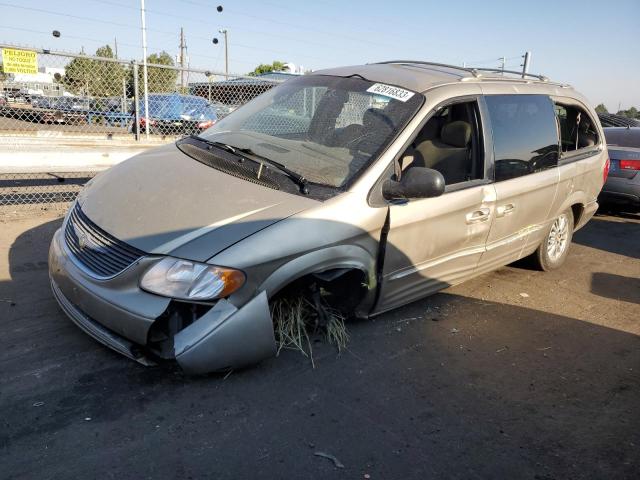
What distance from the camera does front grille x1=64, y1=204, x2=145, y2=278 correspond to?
9.28 ft

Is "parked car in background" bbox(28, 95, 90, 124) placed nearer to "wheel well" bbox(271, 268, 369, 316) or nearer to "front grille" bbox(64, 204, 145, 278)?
"front grille" bbox(64, 204, 145, 278)

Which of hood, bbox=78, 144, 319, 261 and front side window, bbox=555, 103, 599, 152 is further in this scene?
front side window, bbox=555, 103, 599, 152

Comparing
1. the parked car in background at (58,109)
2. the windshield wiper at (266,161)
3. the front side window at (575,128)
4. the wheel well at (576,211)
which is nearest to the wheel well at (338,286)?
the windshield wiper at (266,161)

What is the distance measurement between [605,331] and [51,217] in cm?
587

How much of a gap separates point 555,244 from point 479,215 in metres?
→ 1.89

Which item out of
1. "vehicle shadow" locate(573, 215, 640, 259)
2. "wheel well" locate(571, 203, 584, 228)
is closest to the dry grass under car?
"wheel well" locate(571, 203, 584, 228)

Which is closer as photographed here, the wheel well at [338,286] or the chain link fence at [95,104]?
the wheel well at [338,286]

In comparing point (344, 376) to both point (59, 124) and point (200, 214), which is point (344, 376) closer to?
point (200, 214)

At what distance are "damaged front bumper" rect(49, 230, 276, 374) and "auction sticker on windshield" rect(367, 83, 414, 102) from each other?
181 cm

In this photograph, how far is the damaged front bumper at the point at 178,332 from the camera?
2729mm

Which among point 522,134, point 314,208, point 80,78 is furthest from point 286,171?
point 80,78

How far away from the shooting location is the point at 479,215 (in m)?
4.00

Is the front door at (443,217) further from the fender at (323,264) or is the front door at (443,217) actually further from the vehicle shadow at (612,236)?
the vehicle shadow at (612,236)

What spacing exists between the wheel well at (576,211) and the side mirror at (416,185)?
2.90 meters
